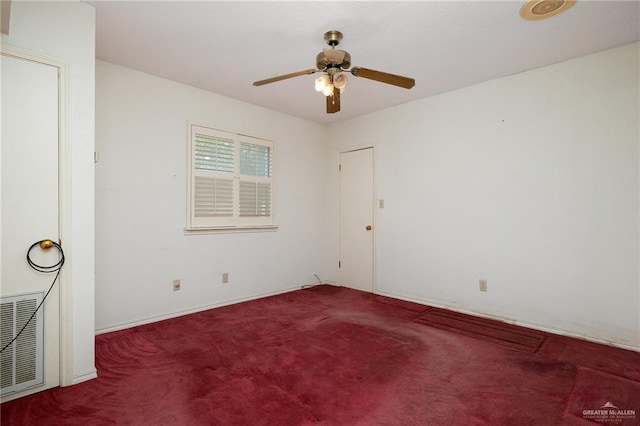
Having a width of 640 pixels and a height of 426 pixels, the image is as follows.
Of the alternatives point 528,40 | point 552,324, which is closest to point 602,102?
point 528,40

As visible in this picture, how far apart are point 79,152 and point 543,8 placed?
11.2ft

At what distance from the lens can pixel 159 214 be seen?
11.2 ft

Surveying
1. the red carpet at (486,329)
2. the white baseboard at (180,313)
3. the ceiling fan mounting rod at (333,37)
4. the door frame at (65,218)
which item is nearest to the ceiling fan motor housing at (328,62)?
the ceiling fan mounting rod at (333,37)

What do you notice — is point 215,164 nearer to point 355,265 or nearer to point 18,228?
point 18,228

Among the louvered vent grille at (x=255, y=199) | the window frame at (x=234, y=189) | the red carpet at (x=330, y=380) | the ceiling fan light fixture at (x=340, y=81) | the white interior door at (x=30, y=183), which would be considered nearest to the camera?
the red carpet at (x=330, y=380)

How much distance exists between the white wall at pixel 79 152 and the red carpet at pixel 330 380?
327 millimetres

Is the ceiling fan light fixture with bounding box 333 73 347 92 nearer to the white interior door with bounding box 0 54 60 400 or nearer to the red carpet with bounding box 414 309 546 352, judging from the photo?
the white interior door with bounding box 0 54 60 400

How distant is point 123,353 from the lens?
257 centimetres

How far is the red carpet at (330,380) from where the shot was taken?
5.90 feet

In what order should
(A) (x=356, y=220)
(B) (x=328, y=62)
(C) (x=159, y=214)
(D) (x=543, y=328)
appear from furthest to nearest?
(A) (x=356, y=220)
(C) (x=159, y=214)
(D) (x=543, y=328)
(B) (x=328, y=62)

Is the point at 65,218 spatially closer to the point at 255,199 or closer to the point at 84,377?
the point at 84,377

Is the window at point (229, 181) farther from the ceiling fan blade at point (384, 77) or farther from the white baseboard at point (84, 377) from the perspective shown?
the ceiling fan blade at point (384, 77)

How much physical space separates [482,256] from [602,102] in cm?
182

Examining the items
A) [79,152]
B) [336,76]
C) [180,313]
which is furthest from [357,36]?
[180,313]
